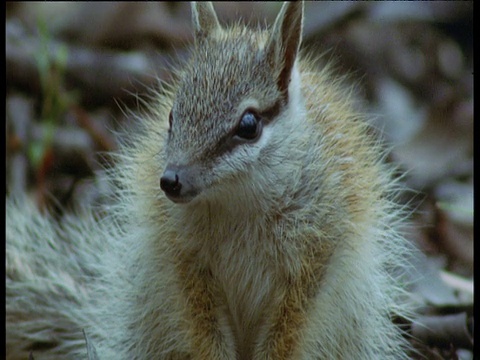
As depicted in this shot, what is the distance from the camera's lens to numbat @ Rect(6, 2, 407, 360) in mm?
1537

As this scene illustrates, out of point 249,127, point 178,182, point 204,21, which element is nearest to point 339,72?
point 204,21

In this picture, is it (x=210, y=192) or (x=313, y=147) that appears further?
(x=313, y=147)

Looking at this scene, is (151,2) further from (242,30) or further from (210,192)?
(210,192)

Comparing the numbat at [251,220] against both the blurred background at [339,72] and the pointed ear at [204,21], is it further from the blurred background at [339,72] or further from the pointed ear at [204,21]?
the blurred background at [339,72]

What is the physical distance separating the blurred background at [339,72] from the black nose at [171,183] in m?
0.65

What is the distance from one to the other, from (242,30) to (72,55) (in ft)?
3.53

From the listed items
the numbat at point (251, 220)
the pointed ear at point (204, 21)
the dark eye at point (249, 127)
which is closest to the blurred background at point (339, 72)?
the numbat at point (251, 220)

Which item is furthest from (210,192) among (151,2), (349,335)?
(151,2)

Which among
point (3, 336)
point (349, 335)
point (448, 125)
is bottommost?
point (3, 336)

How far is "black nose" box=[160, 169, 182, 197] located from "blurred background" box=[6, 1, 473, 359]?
65cm

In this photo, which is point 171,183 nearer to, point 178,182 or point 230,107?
point 178,182

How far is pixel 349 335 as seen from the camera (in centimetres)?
188

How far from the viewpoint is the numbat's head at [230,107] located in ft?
4.84

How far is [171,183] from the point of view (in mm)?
1446
